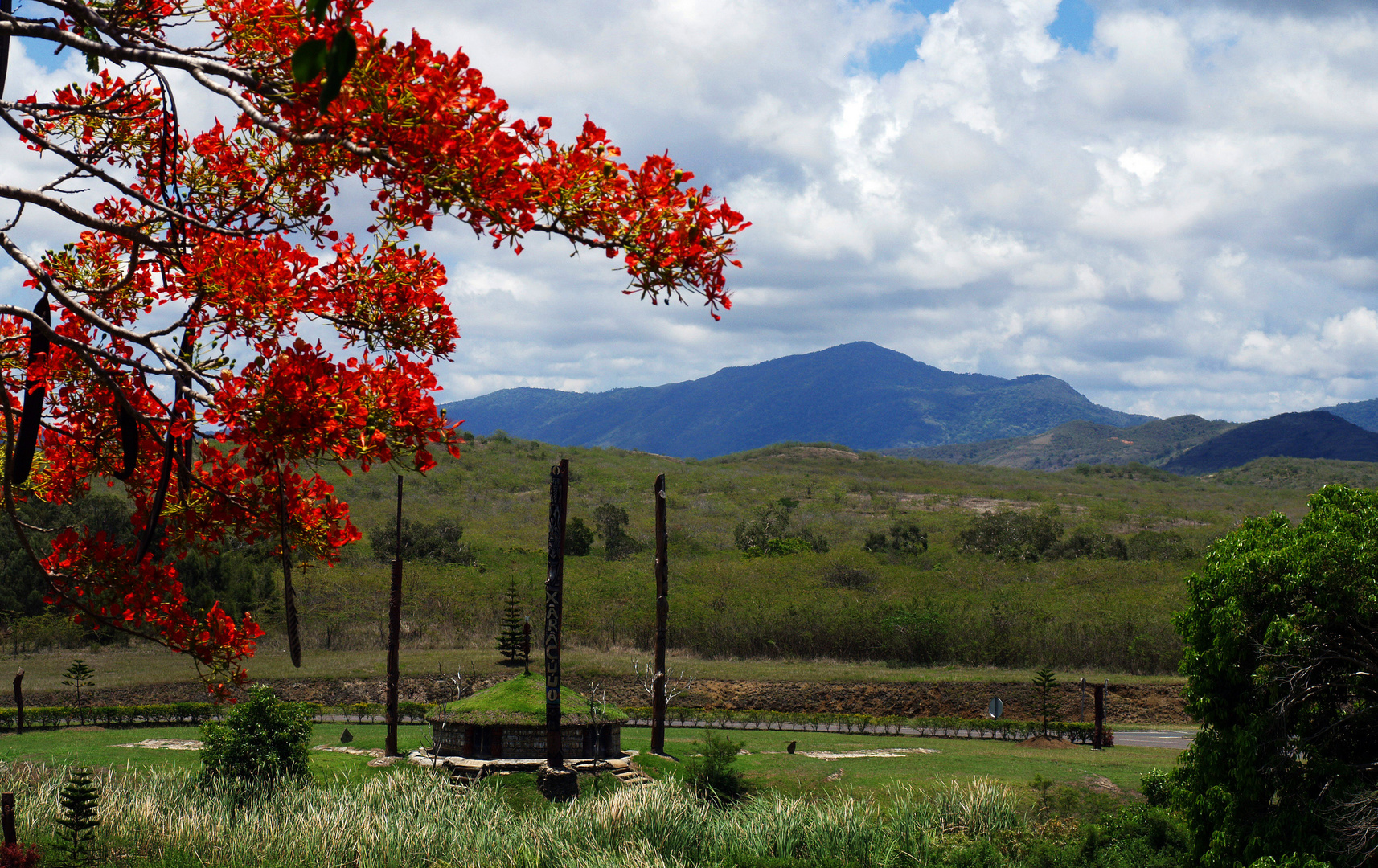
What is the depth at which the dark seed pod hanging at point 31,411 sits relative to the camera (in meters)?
5.40

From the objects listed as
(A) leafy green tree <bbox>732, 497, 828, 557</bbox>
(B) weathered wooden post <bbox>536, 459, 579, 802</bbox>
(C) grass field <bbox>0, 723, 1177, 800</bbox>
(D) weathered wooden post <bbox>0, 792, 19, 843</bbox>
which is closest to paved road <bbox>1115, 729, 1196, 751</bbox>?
(C) grass field <bbox>0, 723, 1177, 800</bbox>

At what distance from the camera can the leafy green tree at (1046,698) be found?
2507 centimetres

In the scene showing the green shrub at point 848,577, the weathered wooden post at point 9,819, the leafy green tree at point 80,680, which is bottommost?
the leafy green tree at point 80,680

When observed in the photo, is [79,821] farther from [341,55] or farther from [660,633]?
[660,633]

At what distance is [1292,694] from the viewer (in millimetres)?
10719

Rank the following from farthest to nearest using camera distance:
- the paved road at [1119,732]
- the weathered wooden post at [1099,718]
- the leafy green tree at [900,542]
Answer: the leafy green tree at [900,542] < the paved road at [1119,732] < the weathered wooden post at [1099,718]

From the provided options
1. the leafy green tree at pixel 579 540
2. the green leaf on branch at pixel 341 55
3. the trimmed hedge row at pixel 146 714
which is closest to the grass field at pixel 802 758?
the trimmed hedge row at pixel 146 714

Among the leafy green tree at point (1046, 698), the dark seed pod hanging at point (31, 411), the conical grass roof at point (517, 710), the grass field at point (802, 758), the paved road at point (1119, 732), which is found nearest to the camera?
the dark seed pod hanging at point (31, 411)

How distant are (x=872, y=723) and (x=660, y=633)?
8.08 meters

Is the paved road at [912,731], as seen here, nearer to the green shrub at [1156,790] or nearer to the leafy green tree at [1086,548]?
the green shrub at [1156,790]

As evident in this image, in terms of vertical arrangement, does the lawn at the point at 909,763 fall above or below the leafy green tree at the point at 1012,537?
below

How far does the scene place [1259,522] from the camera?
12.2 meters

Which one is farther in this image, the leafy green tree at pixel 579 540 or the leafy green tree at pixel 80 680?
the leafy green tree at pixel 579 540

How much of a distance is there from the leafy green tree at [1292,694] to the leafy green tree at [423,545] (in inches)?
1542
